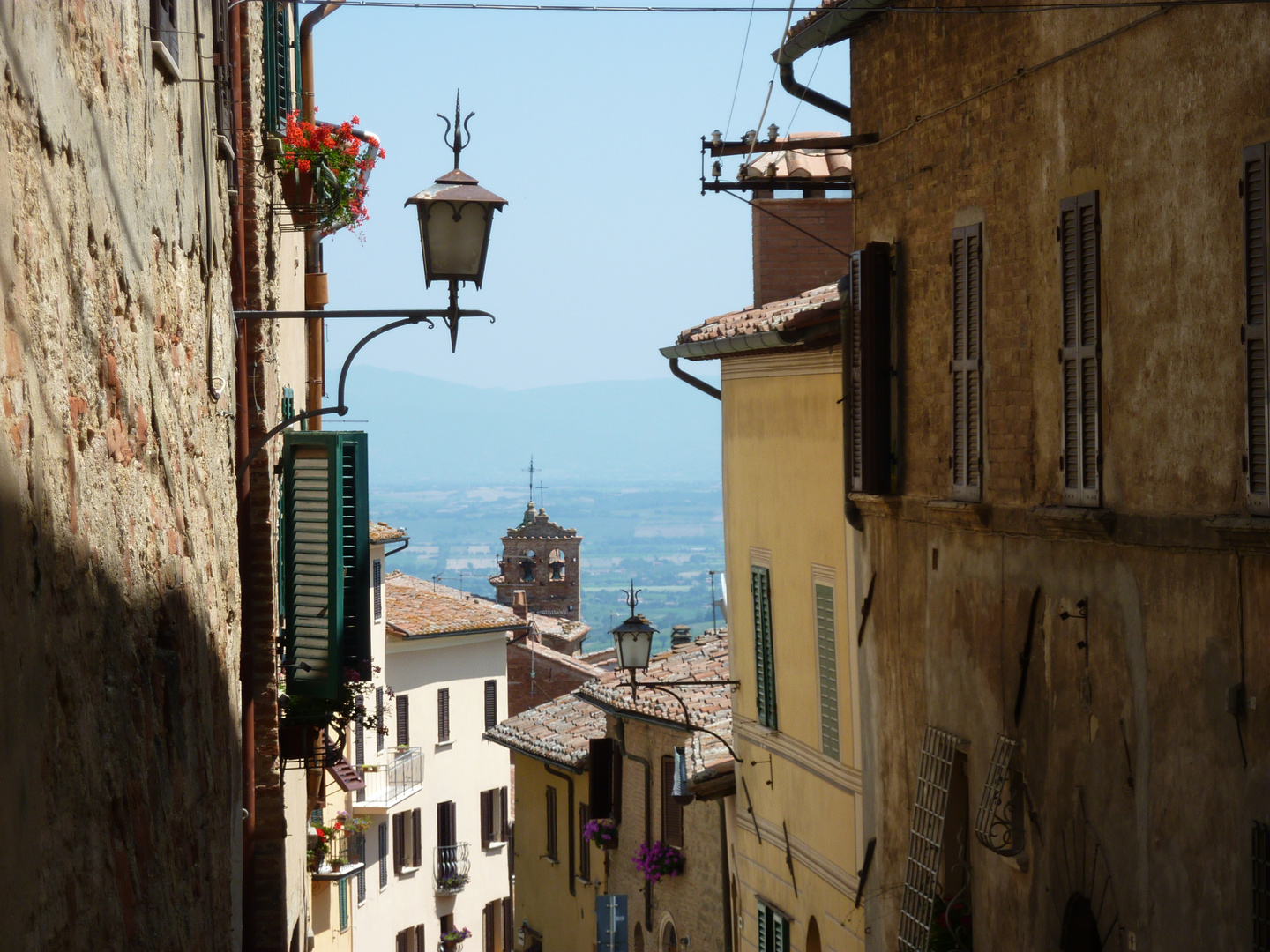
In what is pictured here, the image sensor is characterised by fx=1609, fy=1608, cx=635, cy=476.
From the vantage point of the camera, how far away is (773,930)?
48.5 ft

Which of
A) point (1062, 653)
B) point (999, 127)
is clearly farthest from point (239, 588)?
point (999, 127)

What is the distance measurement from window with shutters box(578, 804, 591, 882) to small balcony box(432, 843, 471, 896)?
1634cm

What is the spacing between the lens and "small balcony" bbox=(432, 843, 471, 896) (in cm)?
4231

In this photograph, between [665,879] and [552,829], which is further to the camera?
[552,829]

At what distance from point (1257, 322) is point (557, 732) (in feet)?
74.8

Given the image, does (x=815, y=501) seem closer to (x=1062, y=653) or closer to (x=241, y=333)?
(x=1062, y=653)

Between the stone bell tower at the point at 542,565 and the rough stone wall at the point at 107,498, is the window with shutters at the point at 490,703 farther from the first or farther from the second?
the rough stone wall at the point at 107,498

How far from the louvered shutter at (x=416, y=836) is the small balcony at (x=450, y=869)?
85 cm

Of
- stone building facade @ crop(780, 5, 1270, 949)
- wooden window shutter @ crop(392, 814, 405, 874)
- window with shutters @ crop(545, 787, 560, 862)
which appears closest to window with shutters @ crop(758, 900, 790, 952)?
stone building facade @ crop(780, 5, 1270, 949)

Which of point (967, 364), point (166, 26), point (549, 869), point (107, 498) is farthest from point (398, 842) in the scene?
point (107, 498)

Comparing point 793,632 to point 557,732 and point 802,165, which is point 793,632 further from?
point 557,732

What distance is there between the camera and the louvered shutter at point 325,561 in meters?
10.1

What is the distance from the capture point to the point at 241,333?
30.3 ft

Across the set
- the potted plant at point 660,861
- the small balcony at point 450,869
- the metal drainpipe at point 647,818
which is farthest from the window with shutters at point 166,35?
the small balcony at point 450,869
